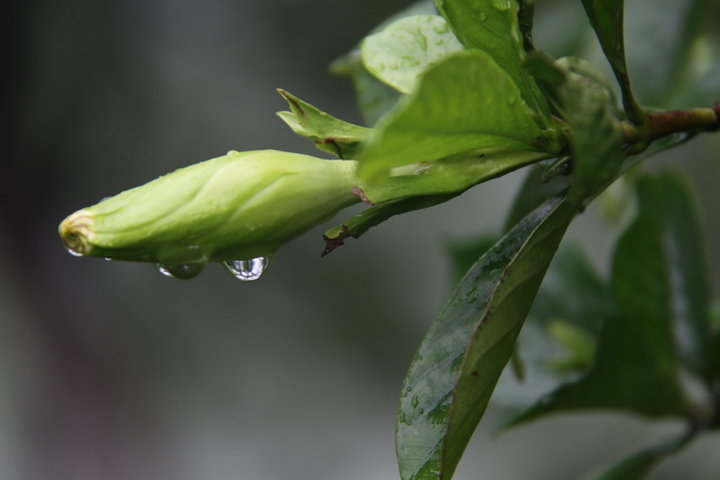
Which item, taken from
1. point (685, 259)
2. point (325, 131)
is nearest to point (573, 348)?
point (685, 259)

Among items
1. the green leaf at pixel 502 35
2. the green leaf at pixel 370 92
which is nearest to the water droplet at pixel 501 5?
the green leaf at pixel 502 35

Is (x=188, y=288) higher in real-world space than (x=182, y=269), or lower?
lower

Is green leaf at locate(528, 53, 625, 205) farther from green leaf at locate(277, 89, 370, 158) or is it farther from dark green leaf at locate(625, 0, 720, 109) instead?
dark green leaf at locate(625, 0, 720, 109)

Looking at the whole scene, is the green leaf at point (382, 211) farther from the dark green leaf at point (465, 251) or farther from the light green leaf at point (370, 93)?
the dark green leaf at point (465, 251)

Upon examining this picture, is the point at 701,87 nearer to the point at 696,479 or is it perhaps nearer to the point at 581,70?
the point at 581,70

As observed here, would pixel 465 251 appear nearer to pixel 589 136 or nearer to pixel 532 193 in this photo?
pixel 532 193

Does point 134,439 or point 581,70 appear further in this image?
point 134,439

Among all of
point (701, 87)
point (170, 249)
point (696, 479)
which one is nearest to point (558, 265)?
point (701, 87)
